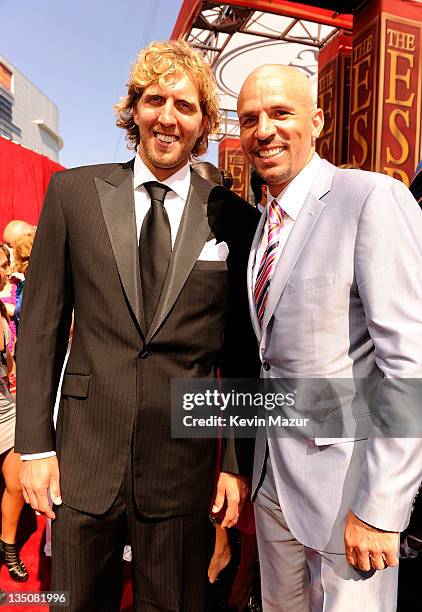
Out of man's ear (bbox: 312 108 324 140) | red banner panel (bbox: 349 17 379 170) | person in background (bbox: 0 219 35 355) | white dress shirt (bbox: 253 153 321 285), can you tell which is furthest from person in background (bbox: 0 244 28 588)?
red banner panel (bbox: 349 17 379 170)

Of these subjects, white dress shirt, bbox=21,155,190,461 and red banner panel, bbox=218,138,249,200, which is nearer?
white dress shirt, bbox=21,155,190,461

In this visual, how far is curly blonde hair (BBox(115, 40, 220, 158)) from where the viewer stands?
1.38m

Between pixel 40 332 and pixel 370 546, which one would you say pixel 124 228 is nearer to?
pixel 40 332

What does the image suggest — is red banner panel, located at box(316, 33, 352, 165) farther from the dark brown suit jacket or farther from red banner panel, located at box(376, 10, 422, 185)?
the dark brown suit jacket

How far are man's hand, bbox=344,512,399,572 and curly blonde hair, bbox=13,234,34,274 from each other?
285 cm

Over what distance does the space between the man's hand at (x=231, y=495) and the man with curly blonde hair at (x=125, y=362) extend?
0.07m

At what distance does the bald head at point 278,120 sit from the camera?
4.20ft

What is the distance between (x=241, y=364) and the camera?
4.76 ft

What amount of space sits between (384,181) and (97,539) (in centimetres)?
119

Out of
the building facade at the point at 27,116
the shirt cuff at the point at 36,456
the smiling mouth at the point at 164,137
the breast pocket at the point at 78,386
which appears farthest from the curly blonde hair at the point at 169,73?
the building facade at the point at 27,116

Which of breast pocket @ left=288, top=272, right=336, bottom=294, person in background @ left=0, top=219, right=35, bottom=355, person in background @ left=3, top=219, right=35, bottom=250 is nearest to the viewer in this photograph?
breast pocket @ left=288, top=272, right=336, bottom=294

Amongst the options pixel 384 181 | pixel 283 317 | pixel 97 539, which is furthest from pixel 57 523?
pixel 384 181

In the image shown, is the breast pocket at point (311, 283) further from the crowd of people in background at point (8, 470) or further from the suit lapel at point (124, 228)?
the crowd of people in background at point (8, 470)

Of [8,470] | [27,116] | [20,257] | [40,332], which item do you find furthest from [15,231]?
[27,116]
